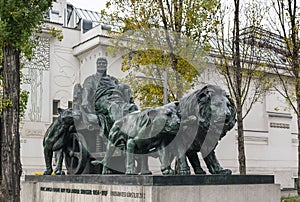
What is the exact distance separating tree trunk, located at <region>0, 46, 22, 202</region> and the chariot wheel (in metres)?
3.27

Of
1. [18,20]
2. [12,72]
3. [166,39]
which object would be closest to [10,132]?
[12,72]

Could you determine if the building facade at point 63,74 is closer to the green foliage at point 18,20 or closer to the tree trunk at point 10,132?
the green foliage at point 18,20

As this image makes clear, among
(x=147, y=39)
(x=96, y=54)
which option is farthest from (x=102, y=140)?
(x=96, y=54)

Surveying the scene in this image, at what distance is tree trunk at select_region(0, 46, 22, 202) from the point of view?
13.1 meters

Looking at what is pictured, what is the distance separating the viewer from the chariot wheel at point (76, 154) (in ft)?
31.2

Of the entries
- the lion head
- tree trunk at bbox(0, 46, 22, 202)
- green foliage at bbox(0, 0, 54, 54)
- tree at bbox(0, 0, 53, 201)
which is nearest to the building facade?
green foliage at bbox(0, 0, 54, 54)

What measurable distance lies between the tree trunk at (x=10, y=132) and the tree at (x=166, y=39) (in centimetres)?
530

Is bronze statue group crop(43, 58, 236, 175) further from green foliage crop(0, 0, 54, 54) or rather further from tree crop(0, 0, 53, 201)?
green foliage crop(0, 0, 54, 54)

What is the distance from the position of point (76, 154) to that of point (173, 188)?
11.8ft

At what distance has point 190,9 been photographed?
18.1 m

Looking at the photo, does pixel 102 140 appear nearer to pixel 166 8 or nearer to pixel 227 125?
pixel 227 125

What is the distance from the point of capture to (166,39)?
18.0 metres

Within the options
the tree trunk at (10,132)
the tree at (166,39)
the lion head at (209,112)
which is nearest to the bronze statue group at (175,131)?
the lion head at (209,112)

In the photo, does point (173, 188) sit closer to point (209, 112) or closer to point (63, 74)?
point (209, 112)
